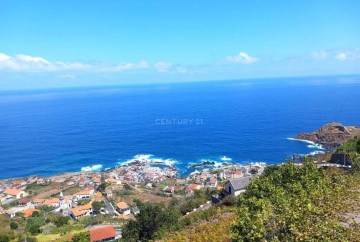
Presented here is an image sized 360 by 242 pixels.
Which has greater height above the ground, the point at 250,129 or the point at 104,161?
the point at 250,129

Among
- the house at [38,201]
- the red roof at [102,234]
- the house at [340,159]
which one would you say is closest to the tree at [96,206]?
the house at [38,201]

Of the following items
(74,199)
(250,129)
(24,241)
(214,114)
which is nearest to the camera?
(24,241)

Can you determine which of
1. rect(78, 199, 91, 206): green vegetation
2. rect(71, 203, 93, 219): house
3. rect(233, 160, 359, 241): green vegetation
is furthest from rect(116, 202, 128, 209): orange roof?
rect(233, 160, 359, 241): green vegetation

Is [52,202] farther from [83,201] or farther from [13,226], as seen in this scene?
[13,226]

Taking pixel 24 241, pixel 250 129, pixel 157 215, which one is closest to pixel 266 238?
pixel 157 215

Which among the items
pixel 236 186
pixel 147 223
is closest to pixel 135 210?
pixel 236 186

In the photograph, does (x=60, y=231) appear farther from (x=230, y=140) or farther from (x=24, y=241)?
(x=230, y=140)

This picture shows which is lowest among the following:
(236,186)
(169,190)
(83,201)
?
(83,201)

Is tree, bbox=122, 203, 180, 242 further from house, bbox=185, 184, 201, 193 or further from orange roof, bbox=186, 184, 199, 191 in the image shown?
orange roof, bbox=186, 184, 199, 191
